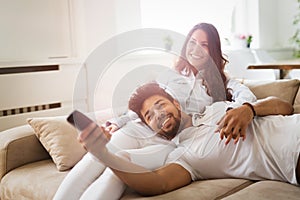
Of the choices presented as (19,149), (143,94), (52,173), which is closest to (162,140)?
(143,94)

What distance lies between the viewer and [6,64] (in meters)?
2.48

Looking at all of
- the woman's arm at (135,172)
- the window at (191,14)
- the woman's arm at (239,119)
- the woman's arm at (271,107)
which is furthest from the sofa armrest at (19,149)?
the window at (191,14)

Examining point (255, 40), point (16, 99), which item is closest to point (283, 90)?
point (16, 99)

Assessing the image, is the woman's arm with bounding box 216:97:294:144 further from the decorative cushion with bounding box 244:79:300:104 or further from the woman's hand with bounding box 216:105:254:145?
the decorative cushion with bounding box 244:79:300:104

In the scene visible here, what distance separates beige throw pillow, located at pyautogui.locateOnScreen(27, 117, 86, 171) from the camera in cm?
182

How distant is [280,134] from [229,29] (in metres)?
2.72

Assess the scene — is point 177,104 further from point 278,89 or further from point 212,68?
point 278,89

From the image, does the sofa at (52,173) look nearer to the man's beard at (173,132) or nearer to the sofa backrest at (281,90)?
the sofa backrest at (281,90)

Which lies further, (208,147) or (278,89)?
(278,89)

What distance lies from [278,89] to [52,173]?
1075 millimetres

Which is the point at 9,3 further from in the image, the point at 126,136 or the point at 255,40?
the point at 255,40

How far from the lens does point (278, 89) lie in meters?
1.99

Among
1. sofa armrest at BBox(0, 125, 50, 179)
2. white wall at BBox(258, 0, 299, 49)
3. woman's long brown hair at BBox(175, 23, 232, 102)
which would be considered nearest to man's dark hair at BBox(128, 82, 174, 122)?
woman's long brown hair at BBox(175, 23, 232, 102)

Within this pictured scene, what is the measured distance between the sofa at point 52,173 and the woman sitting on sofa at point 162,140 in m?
0.11
